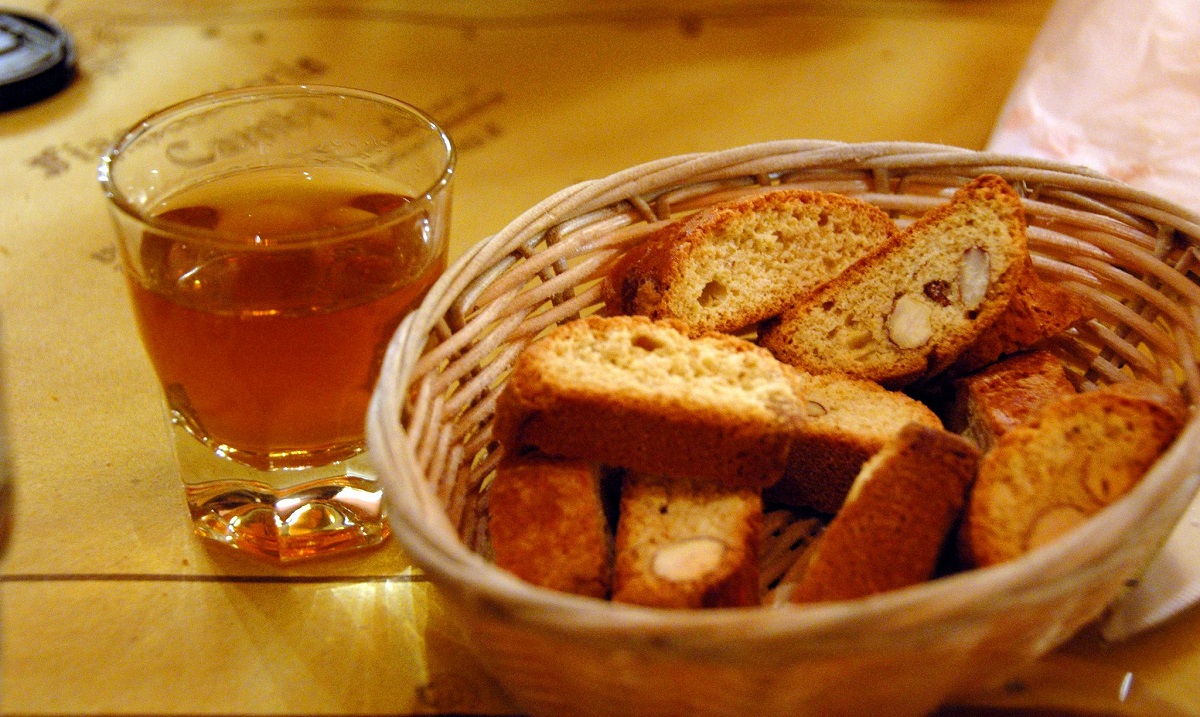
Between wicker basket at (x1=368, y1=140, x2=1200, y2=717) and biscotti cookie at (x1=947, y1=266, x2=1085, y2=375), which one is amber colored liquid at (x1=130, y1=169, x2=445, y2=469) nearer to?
wicker basket at (x1=368, y1=140, x2=1200, y2=717)

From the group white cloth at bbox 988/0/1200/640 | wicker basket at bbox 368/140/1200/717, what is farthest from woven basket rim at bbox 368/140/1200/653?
white cloth at bbox 988/0/1200/640

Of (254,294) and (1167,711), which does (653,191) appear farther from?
(1167,711)

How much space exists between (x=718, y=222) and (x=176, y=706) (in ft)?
2.17

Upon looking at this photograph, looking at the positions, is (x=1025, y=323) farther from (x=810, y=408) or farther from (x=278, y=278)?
(x=278, y=278)

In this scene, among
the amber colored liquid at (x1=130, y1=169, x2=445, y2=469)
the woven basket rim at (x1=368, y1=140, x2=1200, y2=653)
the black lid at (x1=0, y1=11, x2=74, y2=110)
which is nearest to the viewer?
the woven basket rim at (x1=368, y1=140, x2=1200, y2=653)

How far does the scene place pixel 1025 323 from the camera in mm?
998

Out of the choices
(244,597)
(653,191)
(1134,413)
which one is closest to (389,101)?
(653,191)

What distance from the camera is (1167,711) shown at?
30.5 inches

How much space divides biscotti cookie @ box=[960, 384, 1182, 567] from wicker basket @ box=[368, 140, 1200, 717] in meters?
0.05

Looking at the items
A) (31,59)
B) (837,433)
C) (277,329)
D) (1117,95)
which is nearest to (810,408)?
(837,433)

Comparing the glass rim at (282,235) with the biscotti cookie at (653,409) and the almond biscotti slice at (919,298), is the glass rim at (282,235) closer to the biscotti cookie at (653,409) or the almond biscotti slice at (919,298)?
the biscotti cookie at (653,409)

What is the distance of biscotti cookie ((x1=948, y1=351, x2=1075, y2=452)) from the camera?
0.92 metres

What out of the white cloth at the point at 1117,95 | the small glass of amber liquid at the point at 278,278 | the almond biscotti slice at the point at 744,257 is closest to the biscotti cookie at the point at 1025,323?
the almond biscotti slice at the point at 744,257

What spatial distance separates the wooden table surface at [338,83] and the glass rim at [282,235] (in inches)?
12.2
